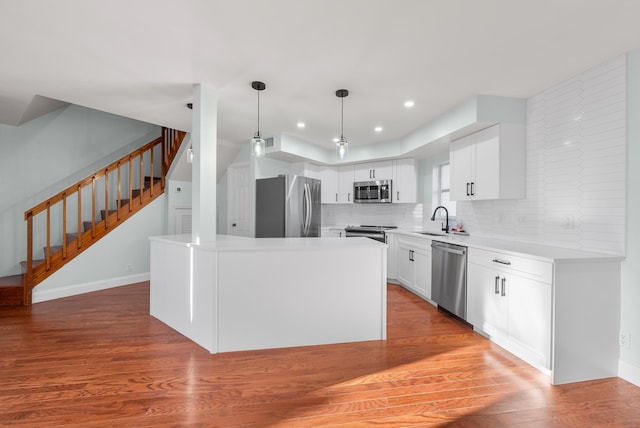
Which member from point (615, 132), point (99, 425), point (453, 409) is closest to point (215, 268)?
point (99, 425)

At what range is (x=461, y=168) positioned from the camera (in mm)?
3938

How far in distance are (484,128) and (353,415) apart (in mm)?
3232

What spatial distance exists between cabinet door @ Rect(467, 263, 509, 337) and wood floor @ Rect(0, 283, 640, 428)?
0.15 m

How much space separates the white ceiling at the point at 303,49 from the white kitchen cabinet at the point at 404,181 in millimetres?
1819

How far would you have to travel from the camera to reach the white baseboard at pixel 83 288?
401 cm

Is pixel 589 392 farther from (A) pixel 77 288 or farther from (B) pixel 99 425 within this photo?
(A) pixel 77 288

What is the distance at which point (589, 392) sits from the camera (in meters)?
→ 2.12

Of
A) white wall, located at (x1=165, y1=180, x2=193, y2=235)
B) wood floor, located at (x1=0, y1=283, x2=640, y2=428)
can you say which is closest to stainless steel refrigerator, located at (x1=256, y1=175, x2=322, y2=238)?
white wall, located at (x1=165, y1=180, x2=193, y2=235)

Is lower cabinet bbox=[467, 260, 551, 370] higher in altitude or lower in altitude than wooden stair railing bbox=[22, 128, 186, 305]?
lower

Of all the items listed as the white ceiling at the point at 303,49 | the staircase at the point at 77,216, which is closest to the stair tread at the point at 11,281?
the staircase at the point at 77,216

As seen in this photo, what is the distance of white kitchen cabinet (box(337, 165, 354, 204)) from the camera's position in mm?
6035

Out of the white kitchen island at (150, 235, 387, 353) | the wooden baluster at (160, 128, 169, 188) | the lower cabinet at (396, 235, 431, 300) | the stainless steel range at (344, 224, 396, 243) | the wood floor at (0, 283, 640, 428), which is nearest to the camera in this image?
the wood floor at (0, 283, 640, 428)

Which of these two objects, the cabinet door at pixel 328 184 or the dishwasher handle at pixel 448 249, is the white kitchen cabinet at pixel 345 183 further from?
the dishwasher handle at pixel 448 249

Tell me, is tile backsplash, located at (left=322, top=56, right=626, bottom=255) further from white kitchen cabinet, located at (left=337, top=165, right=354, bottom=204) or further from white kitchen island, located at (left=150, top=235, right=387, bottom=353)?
white kitchen cabinet, located at (left=337, top=165, right=354, bottom=204)
